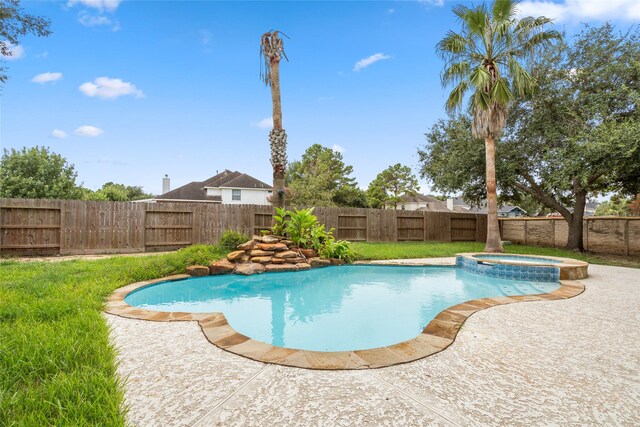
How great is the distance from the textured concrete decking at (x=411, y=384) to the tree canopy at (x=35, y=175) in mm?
18642

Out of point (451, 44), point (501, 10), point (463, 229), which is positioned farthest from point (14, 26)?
point (463, 229)

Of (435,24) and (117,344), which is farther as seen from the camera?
(435,24)

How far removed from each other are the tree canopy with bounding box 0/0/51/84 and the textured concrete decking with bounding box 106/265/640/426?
7.62 meters

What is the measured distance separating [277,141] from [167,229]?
→ 5163 mm

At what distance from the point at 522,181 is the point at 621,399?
43.5 ft

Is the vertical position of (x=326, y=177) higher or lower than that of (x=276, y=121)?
higher

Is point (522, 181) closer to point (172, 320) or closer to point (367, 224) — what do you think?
point (367, 224)

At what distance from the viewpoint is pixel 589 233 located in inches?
461

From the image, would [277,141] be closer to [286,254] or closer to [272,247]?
[272,247]

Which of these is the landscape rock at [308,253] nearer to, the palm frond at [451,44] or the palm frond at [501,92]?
the palm frond at [501,92]

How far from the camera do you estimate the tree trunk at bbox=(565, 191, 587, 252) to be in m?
11.3

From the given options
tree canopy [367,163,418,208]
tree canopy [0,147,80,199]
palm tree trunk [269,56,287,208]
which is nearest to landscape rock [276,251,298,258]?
palm tree trunk [269,56,287,208]

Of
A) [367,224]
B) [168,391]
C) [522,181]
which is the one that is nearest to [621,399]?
[168,391]

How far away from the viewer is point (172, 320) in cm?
324
